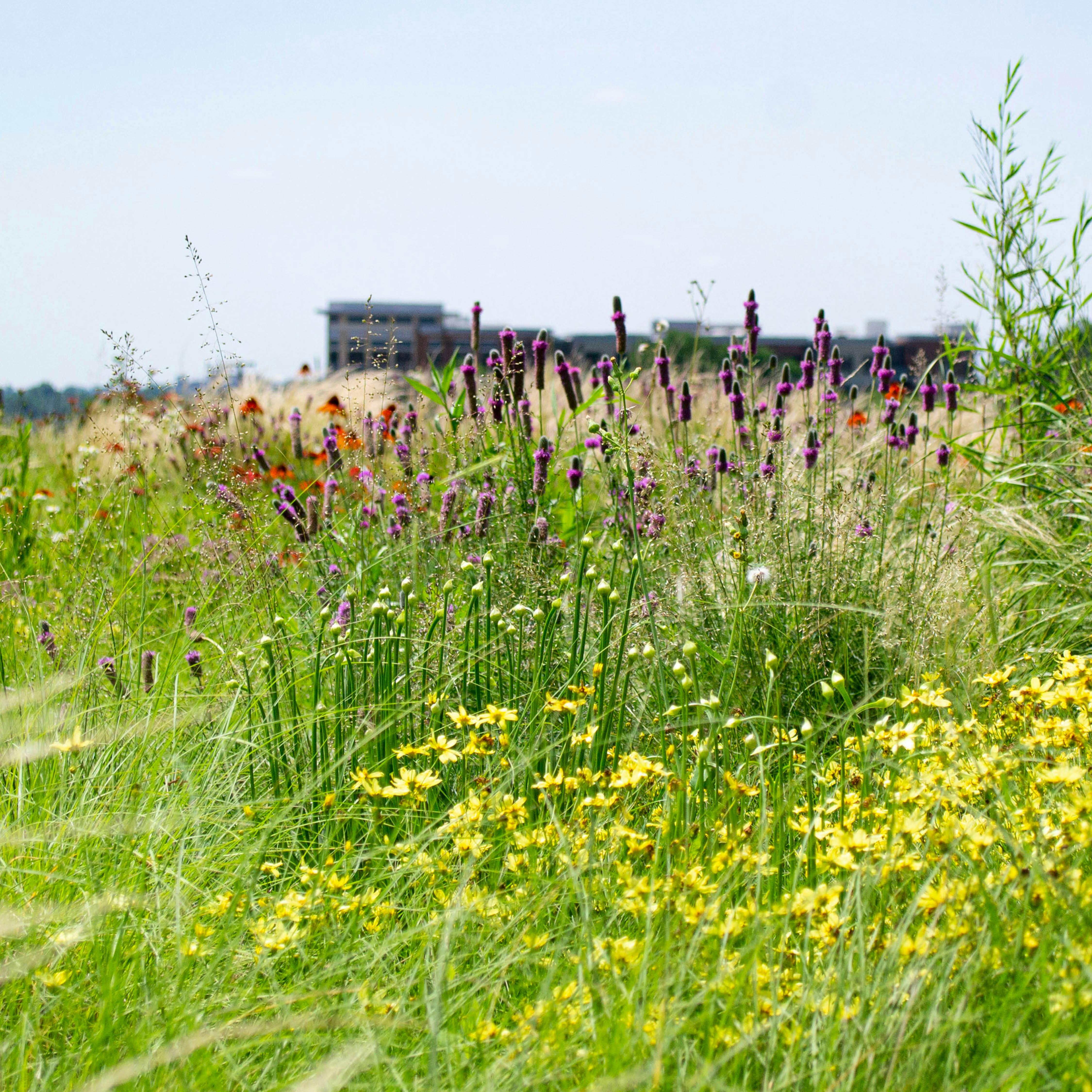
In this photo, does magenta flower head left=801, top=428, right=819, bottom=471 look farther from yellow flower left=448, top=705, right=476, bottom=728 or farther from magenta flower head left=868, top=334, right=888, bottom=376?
yellow flower left=448, top=705, right=476, bottom=728

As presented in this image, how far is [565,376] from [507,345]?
24cm

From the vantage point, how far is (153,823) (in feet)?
5.51

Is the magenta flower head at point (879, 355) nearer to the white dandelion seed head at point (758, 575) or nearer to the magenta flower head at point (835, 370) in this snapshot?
the magenta flower head at point (835, 370)

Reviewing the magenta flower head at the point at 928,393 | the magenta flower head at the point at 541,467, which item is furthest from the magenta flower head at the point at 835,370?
the magenta flower head at the point at 541,467

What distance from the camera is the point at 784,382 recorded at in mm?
3387

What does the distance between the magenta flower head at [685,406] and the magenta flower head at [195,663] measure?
5.13ft

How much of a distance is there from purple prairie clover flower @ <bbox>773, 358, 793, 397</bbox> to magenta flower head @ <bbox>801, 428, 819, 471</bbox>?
219mm

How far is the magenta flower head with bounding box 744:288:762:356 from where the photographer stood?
124 inches

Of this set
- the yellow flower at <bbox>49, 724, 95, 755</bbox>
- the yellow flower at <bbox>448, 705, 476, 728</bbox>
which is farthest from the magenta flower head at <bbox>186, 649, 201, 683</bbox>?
the yellow flower at <bbox>448, 705, 476, 728</bbox>

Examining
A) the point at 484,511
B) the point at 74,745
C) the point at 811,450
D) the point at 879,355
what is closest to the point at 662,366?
the point at 811,450

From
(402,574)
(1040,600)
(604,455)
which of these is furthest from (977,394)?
(402,574)

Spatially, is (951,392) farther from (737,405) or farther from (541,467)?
(541,467)

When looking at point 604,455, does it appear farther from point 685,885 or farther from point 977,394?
point 977,394

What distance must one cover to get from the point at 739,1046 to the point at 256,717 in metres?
1.52
